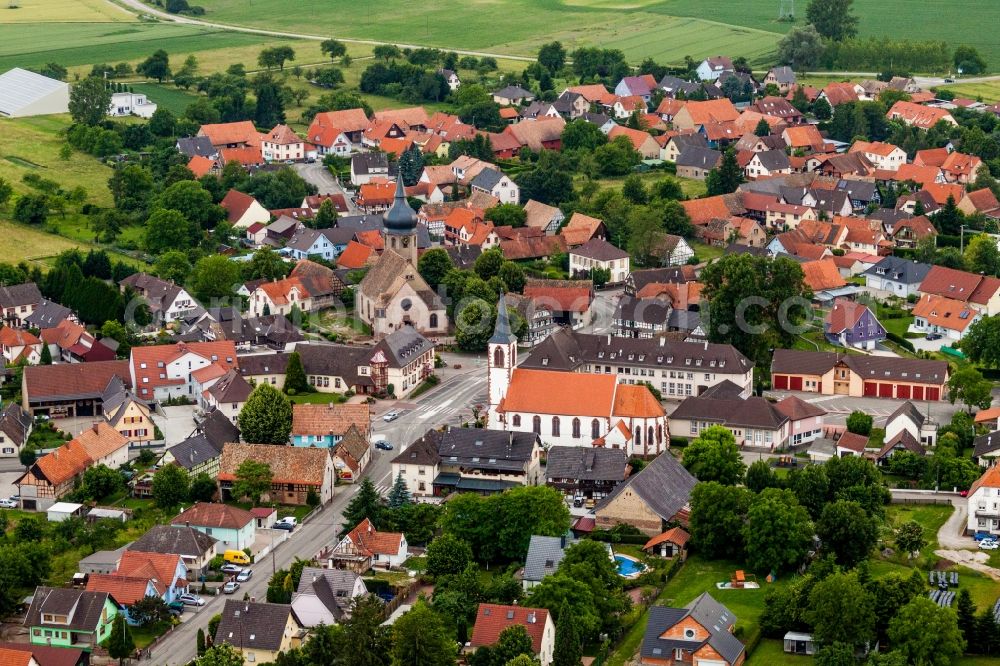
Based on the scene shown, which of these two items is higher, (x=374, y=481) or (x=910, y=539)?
(x=910, y=539)

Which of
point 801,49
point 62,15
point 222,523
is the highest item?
point 801,49

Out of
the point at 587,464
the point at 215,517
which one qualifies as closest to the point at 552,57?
the point at 587,464

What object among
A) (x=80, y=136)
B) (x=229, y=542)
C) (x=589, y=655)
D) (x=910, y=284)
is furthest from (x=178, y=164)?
(x=589, y=655)

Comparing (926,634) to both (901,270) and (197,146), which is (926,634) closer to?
(901,270)

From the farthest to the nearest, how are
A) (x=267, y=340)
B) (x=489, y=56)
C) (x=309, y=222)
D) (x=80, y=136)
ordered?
(x=489, y=56) → (x=80, y=136) → (x=309, y=222) → (x=267, y=340)

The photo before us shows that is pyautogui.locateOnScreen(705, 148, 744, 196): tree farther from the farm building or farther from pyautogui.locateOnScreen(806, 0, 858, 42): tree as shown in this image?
the farm building

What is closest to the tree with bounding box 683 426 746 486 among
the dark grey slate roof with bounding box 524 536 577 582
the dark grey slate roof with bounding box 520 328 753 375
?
the dark grey slate roof with bounding box 520 328 753 375

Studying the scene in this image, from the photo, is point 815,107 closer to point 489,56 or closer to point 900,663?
point 489,56
